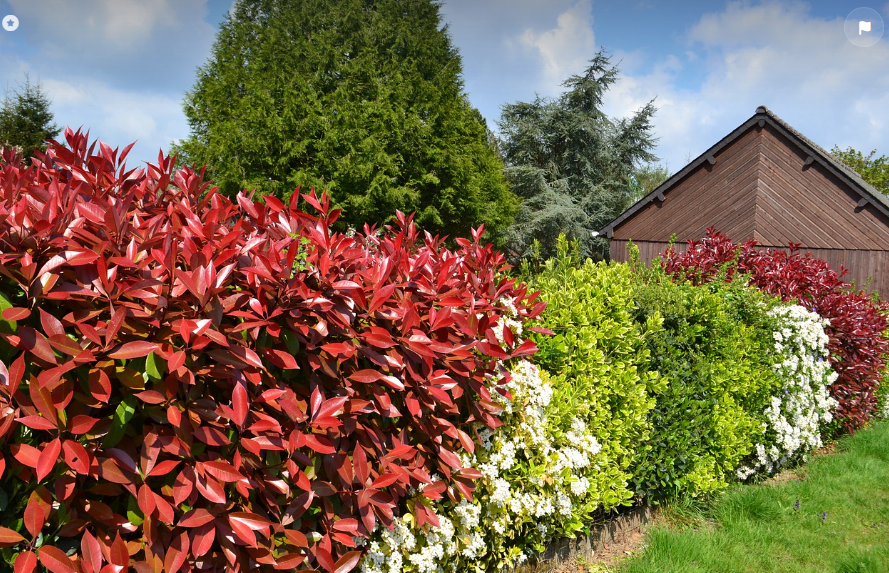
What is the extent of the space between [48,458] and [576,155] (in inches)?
1268

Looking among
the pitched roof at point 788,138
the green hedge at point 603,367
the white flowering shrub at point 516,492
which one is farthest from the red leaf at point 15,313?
the pitched roof at point 788,138

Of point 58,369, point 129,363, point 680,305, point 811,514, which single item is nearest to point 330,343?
point 129,363

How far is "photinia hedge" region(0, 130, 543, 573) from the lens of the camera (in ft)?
4.93

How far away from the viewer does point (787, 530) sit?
164 inches

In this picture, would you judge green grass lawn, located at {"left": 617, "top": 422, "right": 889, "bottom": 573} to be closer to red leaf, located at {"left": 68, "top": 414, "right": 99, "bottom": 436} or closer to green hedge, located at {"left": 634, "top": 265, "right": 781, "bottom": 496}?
green hedge, located at {"left": 634, "top": 265, "right": 781, "bottom": 496}

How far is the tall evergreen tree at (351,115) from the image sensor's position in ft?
59.7

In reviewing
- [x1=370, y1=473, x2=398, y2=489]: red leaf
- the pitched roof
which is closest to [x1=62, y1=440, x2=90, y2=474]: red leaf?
[x1=370, y1=473, x2=398, y2=489]: red leaf

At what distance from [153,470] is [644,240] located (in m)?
21.9

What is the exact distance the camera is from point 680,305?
163 inches

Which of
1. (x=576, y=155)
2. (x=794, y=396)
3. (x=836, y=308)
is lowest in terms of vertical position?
(x=794, y=396)

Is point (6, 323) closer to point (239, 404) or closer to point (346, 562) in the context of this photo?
point (239, 404)

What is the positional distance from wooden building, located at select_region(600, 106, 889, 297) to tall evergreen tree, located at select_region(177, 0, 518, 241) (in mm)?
6518

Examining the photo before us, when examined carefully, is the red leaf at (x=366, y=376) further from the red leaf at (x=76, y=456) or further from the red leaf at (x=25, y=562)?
the red leaf at (x=25, y=562)

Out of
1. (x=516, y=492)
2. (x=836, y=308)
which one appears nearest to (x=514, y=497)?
(x=516, y=492)
